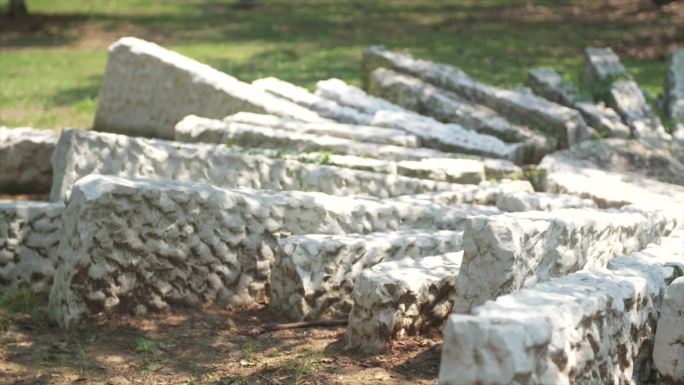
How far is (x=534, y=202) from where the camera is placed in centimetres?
692

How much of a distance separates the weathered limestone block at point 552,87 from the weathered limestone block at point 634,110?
0.42 metres

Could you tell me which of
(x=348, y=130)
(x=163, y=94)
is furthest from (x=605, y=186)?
(x=163, y=94)

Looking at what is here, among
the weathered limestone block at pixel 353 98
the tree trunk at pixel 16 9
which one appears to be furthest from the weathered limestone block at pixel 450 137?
the tree trunk at pixel 16 9

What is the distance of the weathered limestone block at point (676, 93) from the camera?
10.1 metres

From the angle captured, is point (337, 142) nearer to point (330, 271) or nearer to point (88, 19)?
point (330, 271)

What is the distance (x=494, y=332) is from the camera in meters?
3.60

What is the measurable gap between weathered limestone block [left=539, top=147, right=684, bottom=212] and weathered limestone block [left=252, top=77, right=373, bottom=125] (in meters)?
1.82

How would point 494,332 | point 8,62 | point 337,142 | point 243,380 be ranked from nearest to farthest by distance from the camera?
point 494,332 → point 243,380 → point 337,142 → point 8,62

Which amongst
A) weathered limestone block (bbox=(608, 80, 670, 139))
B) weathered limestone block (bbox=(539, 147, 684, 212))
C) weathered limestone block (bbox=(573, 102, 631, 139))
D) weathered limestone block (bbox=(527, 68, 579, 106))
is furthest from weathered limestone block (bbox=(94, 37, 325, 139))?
weathered limestone block (bbox=(608, 80, 670, 139))

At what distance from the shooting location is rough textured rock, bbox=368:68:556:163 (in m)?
9.14

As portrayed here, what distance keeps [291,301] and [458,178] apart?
2.38 meters

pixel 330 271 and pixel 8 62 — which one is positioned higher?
pixel 8 62

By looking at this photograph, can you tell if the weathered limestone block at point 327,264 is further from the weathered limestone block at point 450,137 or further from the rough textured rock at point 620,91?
the rough textured rock at point 620,91

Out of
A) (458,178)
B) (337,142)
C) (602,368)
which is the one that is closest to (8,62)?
(337,142)
